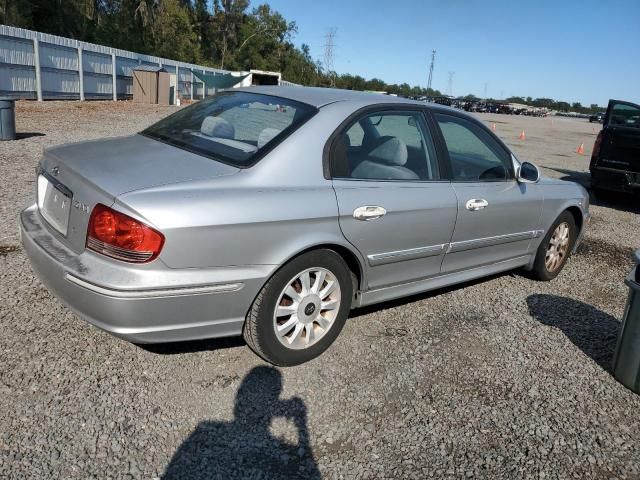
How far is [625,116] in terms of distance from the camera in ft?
28.3

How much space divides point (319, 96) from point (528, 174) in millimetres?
1901

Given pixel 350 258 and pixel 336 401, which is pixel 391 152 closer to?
pixel 350 258

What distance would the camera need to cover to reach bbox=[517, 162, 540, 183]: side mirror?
13.9ft

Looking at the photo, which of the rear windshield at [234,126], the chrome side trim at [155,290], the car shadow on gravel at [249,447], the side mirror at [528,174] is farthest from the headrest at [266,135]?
the side mirror at [528,174]

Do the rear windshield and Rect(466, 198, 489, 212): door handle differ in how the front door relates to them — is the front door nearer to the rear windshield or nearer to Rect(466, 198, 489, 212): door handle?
Rect(466, 198, 489, 212): door handle

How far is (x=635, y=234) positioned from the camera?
24.1ft

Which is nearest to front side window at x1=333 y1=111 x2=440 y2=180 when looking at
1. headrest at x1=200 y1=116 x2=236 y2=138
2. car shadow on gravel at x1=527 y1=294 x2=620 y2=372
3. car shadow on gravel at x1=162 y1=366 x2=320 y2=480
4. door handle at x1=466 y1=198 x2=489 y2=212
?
door handle at x1=466 y1=198 x2=489 y2=212

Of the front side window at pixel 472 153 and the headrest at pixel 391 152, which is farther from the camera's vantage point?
the front side window at pixel 472 153

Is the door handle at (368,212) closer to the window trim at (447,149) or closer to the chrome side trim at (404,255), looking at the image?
the chrome side trim at (404,255)

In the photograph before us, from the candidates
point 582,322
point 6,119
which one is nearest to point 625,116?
point 582,322

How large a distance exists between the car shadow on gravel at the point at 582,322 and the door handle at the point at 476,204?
3.49ft

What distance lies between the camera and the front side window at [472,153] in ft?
12.7

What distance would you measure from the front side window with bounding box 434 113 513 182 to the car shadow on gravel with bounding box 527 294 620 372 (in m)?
1.15

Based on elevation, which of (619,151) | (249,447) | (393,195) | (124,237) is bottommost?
(249,447)
